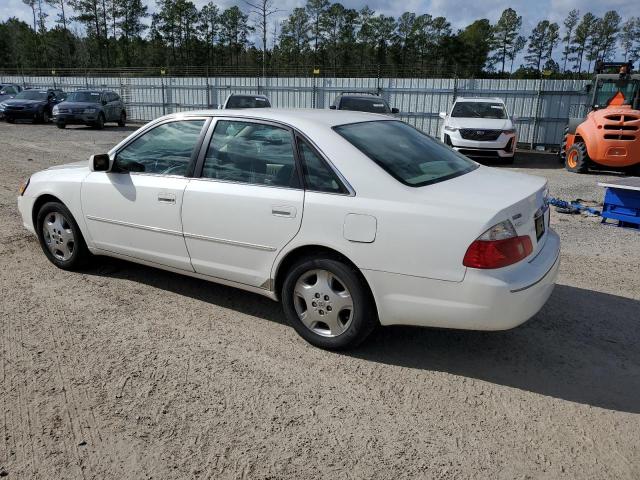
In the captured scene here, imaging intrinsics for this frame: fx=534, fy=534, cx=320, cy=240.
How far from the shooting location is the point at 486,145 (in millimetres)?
14312

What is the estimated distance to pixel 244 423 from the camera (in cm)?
291

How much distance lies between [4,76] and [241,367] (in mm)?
45892

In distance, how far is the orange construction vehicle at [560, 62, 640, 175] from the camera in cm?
1151

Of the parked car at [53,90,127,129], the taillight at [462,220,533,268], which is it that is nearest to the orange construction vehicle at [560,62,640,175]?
the taillight at [462,220,533,268]

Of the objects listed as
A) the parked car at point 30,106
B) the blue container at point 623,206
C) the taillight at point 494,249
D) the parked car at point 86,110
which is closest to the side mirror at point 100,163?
the taillight at point 494,249

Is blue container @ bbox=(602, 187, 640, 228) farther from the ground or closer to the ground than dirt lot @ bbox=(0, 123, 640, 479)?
farther from the ground

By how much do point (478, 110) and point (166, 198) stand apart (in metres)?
13.2

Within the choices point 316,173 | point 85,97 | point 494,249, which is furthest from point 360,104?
point 85,97

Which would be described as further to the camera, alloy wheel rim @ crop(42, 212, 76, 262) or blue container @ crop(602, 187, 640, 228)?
blue container @ crop(602, 187, 640, 228)

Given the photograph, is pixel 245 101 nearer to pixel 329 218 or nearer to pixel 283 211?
pixel 283 211

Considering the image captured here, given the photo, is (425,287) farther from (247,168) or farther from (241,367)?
(247,168)

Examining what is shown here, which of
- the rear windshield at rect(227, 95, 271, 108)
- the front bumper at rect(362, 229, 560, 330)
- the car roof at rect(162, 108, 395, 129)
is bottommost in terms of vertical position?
the front bumper at rect(362, 229, 560, 330)

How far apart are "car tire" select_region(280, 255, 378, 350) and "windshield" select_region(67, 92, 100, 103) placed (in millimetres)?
21516

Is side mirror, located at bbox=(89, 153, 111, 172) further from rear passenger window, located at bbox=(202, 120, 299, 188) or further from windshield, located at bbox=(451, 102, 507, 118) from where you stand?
windshield, located at bbox=(451, 102, 507, 118)
